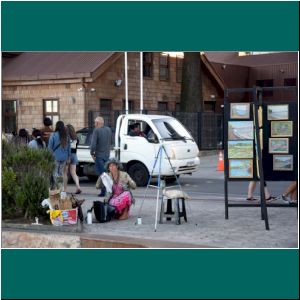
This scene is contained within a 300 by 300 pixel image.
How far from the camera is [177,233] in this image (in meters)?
9.13

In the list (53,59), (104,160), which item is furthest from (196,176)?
(53,59)

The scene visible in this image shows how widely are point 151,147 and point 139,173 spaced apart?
2.62 feet

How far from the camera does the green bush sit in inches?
396

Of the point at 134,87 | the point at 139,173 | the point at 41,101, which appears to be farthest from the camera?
the point at 134,87

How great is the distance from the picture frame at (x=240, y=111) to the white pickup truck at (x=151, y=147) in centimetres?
539

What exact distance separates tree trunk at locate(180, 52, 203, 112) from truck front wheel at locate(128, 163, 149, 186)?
14.9 m

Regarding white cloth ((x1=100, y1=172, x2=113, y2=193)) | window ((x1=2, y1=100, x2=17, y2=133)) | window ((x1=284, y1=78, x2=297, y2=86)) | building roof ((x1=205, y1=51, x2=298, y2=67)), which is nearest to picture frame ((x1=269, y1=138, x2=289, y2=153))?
white cloth ((x1=100, y1=172, x2=113, y2=193))

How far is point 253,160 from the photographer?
10.1 m

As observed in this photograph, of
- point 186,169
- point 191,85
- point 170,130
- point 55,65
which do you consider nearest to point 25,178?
point 186,169

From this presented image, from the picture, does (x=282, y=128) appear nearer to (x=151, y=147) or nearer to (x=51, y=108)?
(x=151, y=147)

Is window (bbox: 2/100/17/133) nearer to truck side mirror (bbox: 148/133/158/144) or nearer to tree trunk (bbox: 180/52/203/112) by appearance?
tree trunk (bbox: 180/52/203/112)

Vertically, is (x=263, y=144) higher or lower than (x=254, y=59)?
lower

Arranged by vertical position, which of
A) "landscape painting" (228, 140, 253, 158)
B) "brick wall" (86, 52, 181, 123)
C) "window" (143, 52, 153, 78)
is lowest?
"landscape painting" (228, 140, 253, 158)

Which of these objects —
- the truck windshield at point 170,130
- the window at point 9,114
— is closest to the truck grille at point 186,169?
the truck windshield at point 170,130
